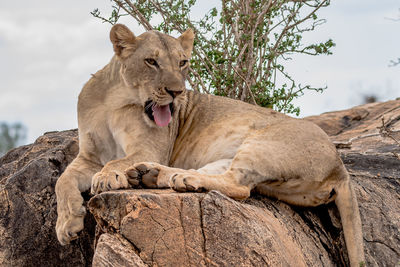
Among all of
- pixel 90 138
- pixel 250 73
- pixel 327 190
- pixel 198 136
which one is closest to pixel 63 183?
pixel 90 138

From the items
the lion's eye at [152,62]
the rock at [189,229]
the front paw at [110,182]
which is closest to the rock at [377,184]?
the rock at [189,229]

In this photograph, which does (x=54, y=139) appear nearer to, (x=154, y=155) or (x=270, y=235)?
(x=154, y=155)

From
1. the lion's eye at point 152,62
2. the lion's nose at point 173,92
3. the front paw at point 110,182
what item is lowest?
the front paw at point 110,182

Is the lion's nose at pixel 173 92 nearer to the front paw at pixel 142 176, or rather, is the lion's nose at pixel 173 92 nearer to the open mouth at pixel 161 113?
the open mouth at pixel 161 113

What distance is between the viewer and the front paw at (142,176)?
9.99 feet

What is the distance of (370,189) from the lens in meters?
4.28

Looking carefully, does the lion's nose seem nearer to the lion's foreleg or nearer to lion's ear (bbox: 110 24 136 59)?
lion's ear (bbox: 110 24 136 59)

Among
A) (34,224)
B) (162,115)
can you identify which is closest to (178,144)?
(162,115)

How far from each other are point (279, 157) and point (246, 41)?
9.26 ft

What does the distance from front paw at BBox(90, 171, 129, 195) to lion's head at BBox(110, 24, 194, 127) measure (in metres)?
0.73

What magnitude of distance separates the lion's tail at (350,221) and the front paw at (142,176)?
4.22 feet

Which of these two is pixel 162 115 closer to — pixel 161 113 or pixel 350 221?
pixel 161 113

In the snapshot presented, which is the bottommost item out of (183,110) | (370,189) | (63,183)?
(370,189)

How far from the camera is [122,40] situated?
3953mm
